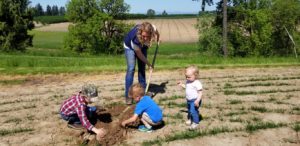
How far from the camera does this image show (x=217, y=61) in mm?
17406

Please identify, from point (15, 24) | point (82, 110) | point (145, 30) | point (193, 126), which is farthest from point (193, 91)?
point (15, 24)

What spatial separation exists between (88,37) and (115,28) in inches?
145

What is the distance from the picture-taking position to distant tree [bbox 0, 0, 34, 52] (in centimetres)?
4441

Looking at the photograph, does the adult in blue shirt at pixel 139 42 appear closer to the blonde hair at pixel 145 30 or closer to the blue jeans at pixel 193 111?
the blonde hair at pixel 145 30

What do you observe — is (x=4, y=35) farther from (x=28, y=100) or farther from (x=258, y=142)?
(x=258, y=142)

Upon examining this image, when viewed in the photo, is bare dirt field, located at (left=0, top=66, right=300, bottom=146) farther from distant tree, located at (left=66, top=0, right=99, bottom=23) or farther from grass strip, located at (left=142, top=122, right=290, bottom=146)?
distant tree, located at (left=66, top=0, right=99, bottom=23)

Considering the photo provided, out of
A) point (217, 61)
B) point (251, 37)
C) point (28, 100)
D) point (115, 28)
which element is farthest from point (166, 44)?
point (28, 100)

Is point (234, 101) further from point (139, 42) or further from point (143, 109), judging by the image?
point (143, 109)

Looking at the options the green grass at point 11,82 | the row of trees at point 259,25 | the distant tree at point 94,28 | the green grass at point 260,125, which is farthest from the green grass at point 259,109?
the distant tree at point 94,28

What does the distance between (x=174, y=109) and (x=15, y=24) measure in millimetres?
38667

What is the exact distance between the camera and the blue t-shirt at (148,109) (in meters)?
7.62

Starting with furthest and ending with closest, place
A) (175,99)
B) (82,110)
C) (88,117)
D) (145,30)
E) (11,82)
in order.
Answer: (11,82) < (175,99) < (145,30) < (88,117) < (82,110)

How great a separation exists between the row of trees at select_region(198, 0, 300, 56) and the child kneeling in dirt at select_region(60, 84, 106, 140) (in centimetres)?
3406

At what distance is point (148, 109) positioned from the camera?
7.68 metres
